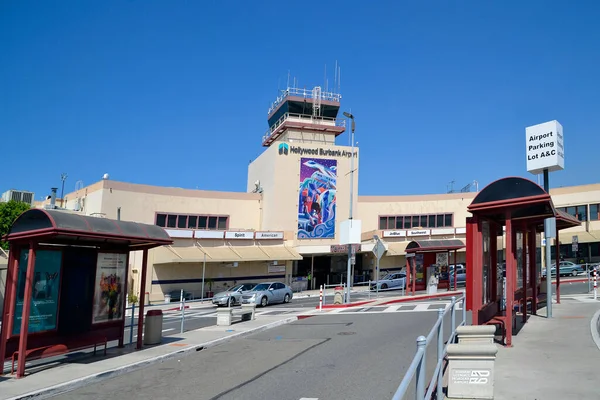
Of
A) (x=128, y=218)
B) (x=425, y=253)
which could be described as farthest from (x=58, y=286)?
(x=128, y=218)

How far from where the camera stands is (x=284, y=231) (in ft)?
137

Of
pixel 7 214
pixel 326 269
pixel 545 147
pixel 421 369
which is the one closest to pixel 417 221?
pixel 326 269

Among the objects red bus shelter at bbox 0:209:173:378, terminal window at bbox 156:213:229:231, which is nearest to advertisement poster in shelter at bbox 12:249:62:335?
red bus shelter at bbox 0:209:173:378

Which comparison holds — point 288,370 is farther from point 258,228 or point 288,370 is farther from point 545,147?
point 258,228

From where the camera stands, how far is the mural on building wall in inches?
1694

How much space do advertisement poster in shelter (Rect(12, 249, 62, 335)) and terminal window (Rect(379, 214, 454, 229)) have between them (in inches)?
1498

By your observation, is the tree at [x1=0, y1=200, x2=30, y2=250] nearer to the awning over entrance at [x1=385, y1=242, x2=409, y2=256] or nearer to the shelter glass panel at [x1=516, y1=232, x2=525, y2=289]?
the awning over entrance at [x1=385, y1=242, x2=409, y2=256]

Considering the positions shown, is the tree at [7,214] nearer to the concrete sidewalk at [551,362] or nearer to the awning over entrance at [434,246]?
the awning over entrance at [434,246]

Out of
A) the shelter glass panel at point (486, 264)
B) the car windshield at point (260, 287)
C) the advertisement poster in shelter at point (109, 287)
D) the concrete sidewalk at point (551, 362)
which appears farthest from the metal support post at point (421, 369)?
the car windshield at point (260, 287)

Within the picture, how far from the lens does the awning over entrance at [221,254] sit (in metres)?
35.2

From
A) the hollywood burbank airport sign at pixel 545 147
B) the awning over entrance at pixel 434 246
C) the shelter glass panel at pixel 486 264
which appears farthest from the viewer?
the awning over entrance at pixel 434 246

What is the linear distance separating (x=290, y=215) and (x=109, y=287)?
29.7 m

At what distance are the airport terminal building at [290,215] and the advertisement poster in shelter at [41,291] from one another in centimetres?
2320

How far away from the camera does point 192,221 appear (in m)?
41.2
